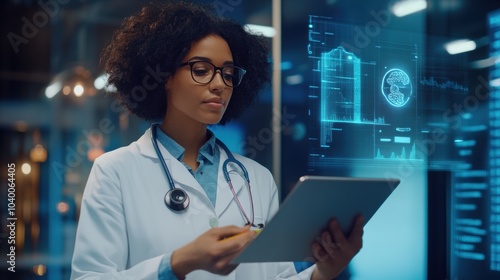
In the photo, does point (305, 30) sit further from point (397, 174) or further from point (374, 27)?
point (397, 174)

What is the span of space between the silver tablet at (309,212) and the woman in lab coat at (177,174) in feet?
0.10

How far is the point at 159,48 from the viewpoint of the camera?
1.62 metres

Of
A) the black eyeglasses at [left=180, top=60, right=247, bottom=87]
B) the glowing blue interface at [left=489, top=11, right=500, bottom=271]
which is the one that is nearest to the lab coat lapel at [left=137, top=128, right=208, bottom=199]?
the black eyeglasses at [left=180, top=60, right=247, bottom=87]

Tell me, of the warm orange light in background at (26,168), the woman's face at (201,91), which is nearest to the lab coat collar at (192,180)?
the woman's face at (201,91)

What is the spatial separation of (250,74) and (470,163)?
195 centimetres

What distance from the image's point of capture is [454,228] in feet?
10.7

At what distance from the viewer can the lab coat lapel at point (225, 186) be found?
5.17ft

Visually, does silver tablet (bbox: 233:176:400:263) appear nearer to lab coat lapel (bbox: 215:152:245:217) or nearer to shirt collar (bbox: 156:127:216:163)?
lab coat lapel (bbox: 215:152:245:217)

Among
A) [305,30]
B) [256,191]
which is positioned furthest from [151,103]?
[305,30]

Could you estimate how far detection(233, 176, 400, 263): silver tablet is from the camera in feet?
4.07

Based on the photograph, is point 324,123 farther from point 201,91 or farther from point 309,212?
point 309,212

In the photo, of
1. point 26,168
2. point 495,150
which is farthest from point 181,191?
point 495,150

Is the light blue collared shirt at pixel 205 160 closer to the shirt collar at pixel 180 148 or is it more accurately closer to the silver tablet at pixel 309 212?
the shirt collar at pixel 180 148

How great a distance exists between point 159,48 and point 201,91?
190 millimetres
